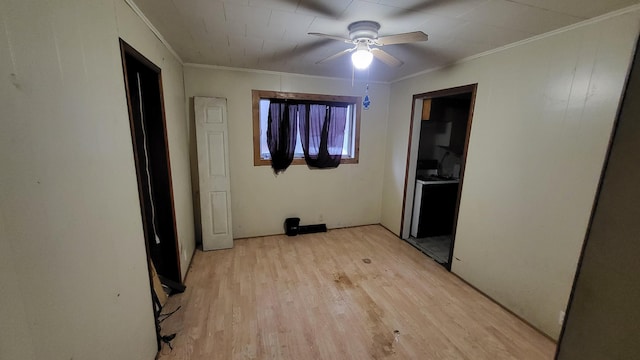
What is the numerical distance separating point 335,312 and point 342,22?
2.41 metres

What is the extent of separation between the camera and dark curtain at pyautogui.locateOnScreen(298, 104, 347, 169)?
3668 millimetres

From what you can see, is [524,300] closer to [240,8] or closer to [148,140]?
[240,8]

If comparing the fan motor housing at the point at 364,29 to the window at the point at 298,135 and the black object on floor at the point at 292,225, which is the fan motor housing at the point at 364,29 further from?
the black object on floor at the point at 292,225

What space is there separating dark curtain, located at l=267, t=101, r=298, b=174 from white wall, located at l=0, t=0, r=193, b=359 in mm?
2042

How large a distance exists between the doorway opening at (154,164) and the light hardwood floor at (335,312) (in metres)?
0.45

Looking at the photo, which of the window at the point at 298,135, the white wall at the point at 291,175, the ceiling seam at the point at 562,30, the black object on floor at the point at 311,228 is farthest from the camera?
the black object on floor at the point at 311,228

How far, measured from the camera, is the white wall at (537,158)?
1.68 m

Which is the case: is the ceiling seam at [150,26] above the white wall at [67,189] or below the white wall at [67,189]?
above

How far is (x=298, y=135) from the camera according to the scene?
12.1 feet

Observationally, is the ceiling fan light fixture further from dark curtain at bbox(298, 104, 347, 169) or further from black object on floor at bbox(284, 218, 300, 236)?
black object on floor at bbox(284, 218, 300, 236)

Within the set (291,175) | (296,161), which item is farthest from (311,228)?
(296,161)

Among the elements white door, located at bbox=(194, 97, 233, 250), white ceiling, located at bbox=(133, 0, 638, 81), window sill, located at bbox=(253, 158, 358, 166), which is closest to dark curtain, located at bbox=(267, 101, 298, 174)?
window sill, located at bbox=(253, 158, 358, 166)

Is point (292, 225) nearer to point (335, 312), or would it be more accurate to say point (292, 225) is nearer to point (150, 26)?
point (335, 312)

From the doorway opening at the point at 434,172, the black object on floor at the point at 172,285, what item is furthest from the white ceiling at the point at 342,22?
the black object on floor at the point at 172,285
